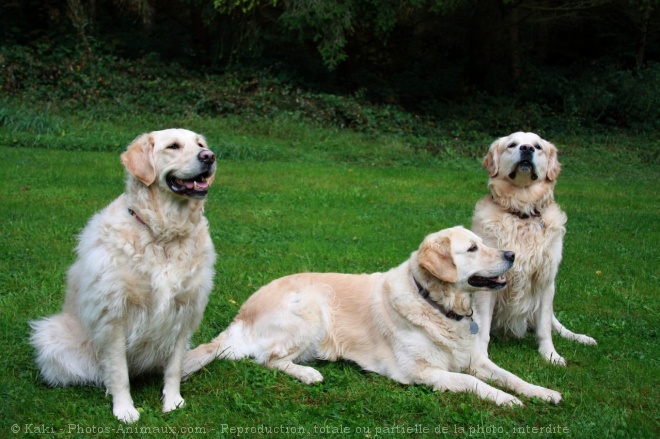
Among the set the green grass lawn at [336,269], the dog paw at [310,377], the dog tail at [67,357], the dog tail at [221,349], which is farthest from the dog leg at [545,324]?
the dog tail at [67,357]

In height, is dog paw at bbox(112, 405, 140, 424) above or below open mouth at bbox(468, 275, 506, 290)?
below

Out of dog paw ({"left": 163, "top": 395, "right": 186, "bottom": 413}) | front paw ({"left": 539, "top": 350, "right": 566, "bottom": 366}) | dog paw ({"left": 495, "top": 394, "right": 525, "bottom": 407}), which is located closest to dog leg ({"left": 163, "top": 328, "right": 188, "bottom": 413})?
dog paw ({"left": 163, "top": 395, "right": 186, "bottom": 413})

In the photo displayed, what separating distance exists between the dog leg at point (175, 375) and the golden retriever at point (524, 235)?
2066 millimetres

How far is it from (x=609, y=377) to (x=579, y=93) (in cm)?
1655

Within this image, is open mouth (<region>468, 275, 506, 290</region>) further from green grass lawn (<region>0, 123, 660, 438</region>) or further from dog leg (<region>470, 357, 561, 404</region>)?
green grass lawn (<region>0, 123, 660, 438</region>)

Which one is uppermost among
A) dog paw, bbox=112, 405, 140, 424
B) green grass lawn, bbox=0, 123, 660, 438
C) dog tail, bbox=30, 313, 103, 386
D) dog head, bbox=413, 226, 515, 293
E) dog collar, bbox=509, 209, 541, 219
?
dog collar, bbox=509, 209, 541, 219

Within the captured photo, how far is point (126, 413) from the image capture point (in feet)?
12.7

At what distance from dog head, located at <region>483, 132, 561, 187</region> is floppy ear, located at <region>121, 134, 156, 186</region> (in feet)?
9.11

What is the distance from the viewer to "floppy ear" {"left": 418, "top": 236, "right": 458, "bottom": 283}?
4.57 m

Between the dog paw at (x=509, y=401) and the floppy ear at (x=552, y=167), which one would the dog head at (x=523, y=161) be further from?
the dog paw at (x=509, y=401)

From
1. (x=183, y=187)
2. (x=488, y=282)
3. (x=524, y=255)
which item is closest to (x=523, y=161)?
(x=524, y=255)

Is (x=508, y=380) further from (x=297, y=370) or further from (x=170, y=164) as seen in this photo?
(x=170, y=164)

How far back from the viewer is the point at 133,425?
3785 millimetres

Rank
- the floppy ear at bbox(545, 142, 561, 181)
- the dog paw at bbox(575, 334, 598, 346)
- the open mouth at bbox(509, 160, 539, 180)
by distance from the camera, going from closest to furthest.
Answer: the dog paw at bbox(575, 334, 598, 346) < the open mouth at bbox(509, 160, 539, 180) < the floppy ear at bbox(545, 142, 561, 181)
